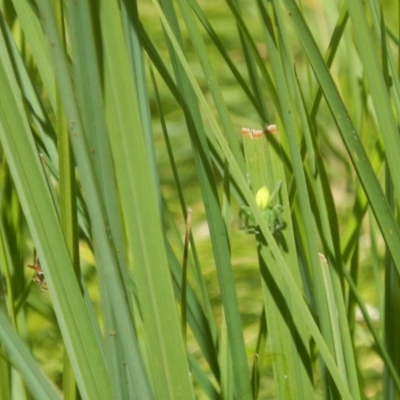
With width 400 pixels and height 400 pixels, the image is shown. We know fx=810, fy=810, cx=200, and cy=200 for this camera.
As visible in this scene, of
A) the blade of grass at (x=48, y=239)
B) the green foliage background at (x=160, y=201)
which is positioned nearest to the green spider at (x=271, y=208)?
the green foliage background at (x=160, y=201)

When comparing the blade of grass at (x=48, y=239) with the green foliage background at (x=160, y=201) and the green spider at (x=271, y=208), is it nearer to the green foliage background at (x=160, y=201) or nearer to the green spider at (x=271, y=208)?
the green foliage background at (x=160, y=201)

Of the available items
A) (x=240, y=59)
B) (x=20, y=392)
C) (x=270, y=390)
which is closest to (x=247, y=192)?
(x=20, y=392)

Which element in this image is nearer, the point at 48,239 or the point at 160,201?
the point at 48,239

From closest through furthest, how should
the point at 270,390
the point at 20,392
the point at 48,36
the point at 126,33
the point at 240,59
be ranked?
1. the point at 48,36
2. the point at 126,33
3. the point at 20,392
4. the point at 270,390
5. the point at 240,59

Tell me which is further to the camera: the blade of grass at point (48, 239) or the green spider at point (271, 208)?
the green spider at point (271, 208)

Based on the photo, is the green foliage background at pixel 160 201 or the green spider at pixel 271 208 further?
the green spider at pixel 271 208

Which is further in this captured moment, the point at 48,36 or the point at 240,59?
the point at 240,59

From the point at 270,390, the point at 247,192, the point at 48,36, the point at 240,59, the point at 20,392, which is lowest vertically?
the point at 270,390

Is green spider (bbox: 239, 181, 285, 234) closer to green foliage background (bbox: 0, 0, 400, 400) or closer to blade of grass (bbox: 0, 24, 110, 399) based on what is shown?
green foliage background (bbox: 0, 0, 400, 400)

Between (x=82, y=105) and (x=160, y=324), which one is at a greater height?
(x=82, y=105)

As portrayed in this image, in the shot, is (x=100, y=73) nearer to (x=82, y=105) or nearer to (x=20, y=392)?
(x=82, y=105)

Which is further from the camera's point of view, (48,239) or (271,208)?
(271,208)
